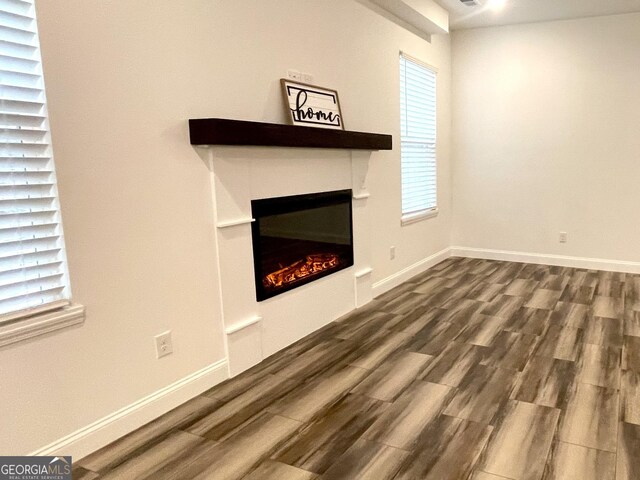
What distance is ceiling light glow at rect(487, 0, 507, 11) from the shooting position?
4455mm

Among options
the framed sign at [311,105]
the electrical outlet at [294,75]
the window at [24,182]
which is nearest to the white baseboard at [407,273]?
the framed sign at [311,105]

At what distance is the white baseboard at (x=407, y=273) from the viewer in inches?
171

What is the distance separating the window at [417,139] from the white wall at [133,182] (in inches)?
75.2

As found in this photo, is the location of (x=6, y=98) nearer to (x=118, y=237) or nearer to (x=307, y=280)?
(x=118, y=237)

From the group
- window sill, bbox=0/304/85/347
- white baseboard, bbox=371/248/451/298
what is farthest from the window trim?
window sill, bbox=0/304/85/347

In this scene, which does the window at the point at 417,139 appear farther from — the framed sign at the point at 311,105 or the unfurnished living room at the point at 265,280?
the framed sign at the point at 311,105

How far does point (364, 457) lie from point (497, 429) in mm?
658

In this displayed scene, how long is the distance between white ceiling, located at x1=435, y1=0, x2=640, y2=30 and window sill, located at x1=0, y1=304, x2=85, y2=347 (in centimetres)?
428

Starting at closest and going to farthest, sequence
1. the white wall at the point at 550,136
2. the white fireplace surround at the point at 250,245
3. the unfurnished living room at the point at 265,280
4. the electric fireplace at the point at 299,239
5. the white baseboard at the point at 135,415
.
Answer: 1. the unfurnished living room at the point at 265,280
2. the white baseboard at the point at 135,415
3. the white fireplace surround at the point at 250,245
4. the electric fireplace at the point at 299,239
5. the white wall at the point at 550,136

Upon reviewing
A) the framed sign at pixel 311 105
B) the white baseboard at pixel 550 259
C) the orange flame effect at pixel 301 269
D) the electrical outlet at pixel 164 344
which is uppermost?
the framed sign at pixel 311 105

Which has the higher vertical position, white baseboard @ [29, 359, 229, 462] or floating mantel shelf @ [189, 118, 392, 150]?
floating mantel shelf @ [189, 118, 392, 150]

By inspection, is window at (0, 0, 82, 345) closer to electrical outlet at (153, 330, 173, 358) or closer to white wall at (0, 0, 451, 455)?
white wall at (0, 0, 451, 455)

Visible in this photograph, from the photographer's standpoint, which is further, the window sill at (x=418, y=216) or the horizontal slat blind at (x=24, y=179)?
the window sill at (x=418, y=216)

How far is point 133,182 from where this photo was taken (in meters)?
2.16
